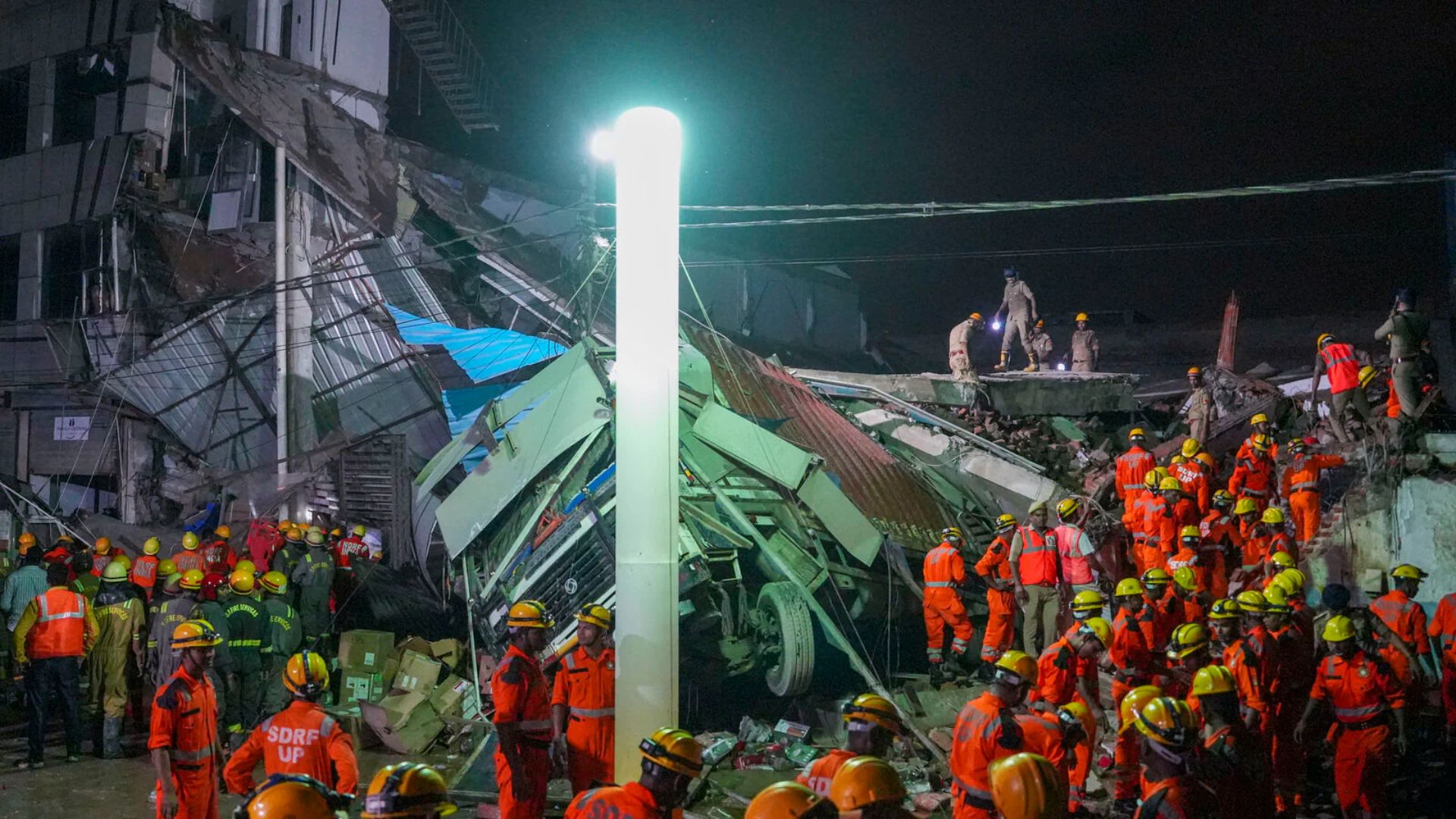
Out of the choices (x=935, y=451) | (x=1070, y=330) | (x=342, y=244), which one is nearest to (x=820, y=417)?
(x=935, y=451)

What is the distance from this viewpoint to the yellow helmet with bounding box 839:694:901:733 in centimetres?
422

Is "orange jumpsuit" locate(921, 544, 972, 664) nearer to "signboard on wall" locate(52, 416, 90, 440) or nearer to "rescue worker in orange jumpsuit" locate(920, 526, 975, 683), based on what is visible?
"rescue worker in orange jumpsuit" locate(920, 526, 975, 683)

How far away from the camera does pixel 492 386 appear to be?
16.3m

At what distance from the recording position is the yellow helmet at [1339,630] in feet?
21.7

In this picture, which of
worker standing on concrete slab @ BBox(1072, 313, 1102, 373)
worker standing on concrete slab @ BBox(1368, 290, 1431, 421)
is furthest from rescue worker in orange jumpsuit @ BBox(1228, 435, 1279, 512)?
worker standing on concrete slab @ BBox(1072, 313, 1102, 373)

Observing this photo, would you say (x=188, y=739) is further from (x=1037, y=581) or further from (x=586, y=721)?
(x=1037, y=581)

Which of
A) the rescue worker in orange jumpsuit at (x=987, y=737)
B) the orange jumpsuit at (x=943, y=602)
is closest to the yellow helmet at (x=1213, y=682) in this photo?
the rescue worker in orange jumpsuit at (x=987, y=737)

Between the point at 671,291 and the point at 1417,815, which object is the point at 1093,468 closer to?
the point at 1417,815

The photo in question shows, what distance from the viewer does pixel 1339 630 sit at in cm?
662

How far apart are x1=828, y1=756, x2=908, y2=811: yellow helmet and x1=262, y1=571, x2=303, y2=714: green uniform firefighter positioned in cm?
754

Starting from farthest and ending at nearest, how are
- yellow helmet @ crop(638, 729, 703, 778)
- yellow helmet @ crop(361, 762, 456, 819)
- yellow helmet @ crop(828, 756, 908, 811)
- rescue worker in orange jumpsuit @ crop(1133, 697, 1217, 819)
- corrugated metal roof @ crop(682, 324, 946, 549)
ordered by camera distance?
corrugated metal roof @ crop(682, 324, 946, 549) → rescue worker in orange jumpsuit @ crop(1133, 697, 1217, 819) → yellow helmet @ crop(638, 729, 703, 778) → yellow helmet @ crop(828, 756, 908, 811) → yellow helmet @ crop(361, 762, 456, 819)

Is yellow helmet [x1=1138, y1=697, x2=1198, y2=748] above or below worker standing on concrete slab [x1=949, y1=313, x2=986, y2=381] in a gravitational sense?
below

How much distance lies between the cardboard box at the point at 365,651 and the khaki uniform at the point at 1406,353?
12.2m

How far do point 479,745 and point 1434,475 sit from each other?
10897 mm
